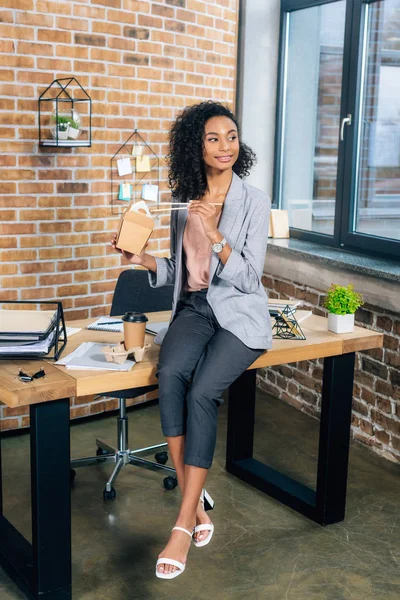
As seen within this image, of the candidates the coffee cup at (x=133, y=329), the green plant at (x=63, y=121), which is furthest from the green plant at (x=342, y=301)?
the green plant at (x=63, y=121)

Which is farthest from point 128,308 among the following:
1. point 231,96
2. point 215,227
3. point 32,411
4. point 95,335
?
point 231,96

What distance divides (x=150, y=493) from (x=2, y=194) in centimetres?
166

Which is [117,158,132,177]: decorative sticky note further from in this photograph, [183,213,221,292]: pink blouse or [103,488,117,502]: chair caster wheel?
[103,488,117,502]: chair caster wheel

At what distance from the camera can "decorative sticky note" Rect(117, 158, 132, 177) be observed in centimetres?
421

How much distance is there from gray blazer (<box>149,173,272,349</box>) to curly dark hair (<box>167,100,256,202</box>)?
0.17 meters

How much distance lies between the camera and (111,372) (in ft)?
8.31

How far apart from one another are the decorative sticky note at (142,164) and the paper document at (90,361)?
173cm

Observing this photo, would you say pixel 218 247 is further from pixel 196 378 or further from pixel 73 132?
pixel 73 132

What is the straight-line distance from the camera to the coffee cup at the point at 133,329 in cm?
Result: 271

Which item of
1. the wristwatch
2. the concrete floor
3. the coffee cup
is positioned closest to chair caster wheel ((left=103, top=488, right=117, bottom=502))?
the concrete floor

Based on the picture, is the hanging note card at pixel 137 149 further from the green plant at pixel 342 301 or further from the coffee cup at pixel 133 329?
the coffee cup at pixel 133 329

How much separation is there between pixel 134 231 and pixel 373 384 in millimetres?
1825

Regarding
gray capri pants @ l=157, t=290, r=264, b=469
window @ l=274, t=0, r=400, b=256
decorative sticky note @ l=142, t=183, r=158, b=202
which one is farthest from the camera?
decorative sticky note @ l=142, t=183, r=158, b=202

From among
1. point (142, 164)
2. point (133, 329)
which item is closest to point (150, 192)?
point (142, 164)
